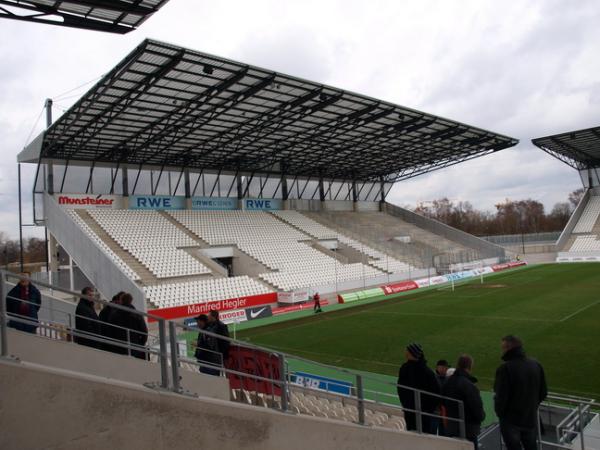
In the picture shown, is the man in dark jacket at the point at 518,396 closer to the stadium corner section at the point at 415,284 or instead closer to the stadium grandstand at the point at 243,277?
the stadium grandstand at the point at 243,277

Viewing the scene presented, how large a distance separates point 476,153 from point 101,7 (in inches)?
1594

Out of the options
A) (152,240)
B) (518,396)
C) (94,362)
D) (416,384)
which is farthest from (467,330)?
(152,240)

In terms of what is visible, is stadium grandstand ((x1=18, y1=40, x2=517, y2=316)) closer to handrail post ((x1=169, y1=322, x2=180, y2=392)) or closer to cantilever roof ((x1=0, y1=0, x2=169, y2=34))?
cantilever roof ((x1=0, y1=0, x2=169, y2=34))

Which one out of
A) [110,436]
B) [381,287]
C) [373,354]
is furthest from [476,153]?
[110,436]

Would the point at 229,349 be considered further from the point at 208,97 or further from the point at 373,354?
the point at 208,97

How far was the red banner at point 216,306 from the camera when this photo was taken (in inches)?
953

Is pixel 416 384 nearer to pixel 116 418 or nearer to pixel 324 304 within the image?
pixel 116 418

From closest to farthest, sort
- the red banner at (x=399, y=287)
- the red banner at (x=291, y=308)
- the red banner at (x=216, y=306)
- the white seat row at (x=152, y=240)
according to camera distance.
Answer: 1. the red banner at (x=216, y=306)
2. the red banner at (x=291, y=308)
3. the white seat row at (x=152, y=240)
4. the red banner at (x=399, y=287)

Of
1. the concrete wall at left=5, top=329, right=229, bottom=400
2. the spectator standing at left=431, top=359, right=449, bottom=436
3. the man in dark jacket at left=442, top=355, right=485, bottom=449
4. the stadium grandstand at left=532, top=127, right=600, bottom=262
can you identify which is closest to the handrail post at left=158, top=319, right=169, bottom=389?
the concrete wall at left=5, top=329, right=229, bottom=400

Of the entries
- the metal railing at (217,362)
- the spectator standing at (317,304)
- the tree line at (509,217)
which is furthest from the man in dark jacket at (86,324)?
the tree line at (509,217)

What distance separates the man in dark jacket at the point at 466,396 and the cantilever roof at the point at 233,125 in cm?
1746

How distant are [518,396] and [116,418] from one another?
4056mm


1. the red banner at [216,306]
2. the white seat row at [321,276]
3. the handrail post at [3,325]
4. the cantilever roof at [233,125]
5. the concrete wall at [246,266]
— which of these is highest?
the cantilever roof at [233,125]

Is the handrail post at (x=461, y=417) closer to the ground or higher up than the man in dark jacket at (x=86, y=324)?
closer to the ground
